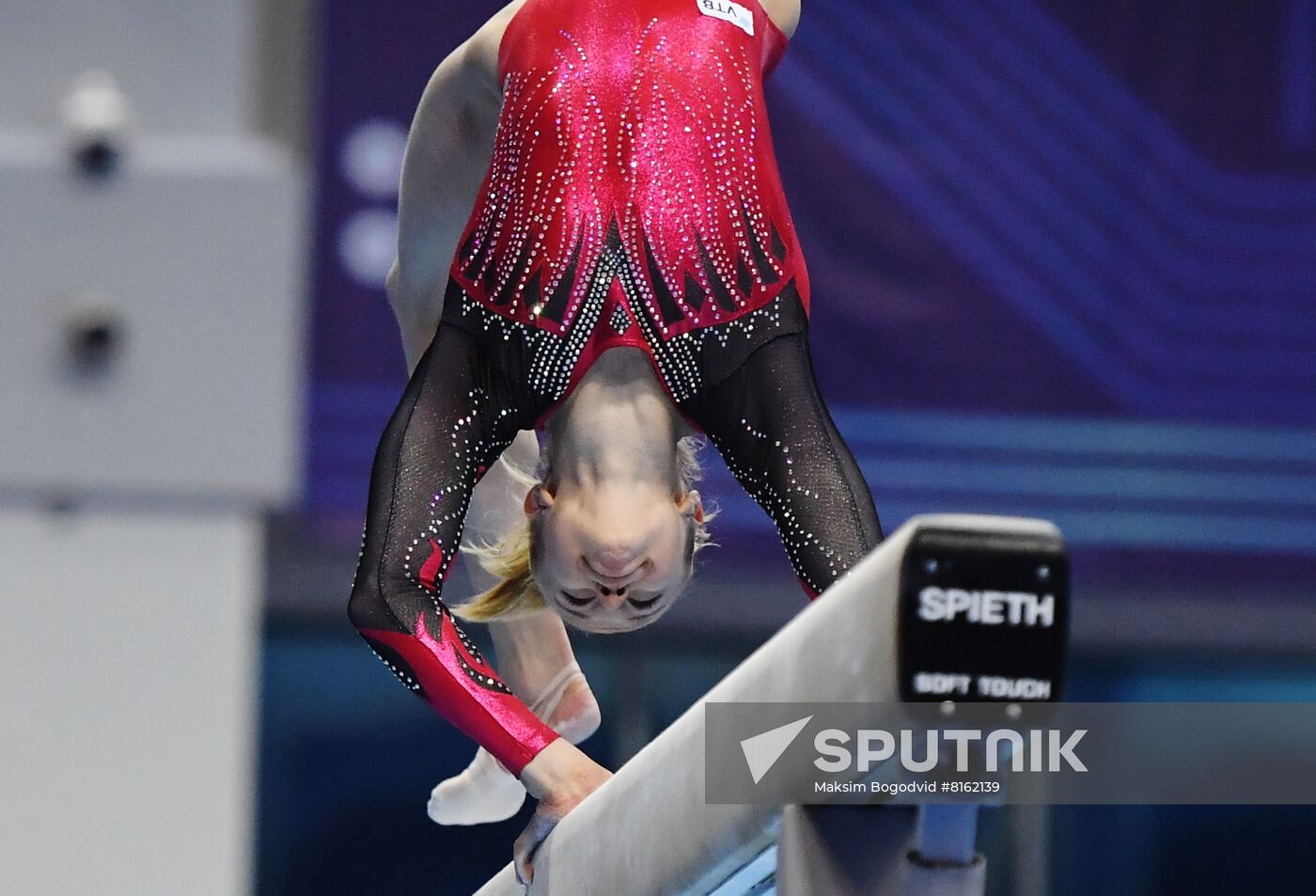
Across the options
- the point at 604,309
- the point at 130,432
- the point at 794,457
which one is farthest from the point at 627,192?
the point at 130,432

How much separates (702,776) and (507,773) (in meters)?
1.46

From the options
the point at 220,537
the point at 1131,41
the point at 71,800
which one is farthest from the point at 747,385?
the point at 1131,41

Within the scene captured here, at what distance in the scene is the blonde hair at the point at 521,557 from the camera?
92.2 inches

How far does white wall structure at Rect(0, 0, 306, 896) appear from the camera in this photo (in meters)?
3.69

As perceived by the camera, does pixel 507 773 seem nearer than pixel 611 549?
No

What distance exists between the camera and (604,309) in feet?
7.61

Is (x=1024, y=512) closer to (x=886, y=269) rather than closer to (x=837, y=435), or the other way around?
(x=886, y=269)

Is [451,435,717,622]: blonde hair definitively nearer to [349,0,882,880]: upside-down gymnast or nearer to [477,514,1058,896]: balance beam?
[349,0,882,880]: upside-down gymnast

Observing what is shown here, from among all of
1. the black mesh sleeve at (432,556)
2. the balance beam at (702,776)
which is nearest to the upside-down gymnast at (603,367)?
the black mesh sleeve at (432,556)

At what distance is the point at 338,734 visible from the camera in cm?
449

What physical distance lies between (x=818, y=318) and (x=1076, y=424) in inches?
24.5

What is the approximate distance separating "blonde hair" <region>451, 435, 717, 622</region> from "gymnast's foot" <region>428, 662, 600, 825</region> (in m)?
→ 0.25

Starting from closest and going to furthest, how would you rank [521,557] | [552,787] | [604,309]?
→ [552,787], [604,309], [521,557]

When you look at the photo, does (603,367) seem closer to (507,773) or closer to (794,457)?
(794,457)
